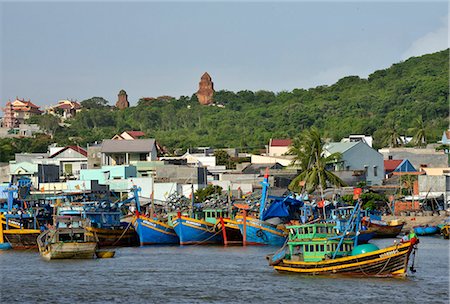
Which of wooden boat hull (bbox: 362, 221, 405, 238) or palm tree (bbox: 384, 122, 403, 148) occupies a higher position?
palm tree (bbox: 384, 122, 403, 148)

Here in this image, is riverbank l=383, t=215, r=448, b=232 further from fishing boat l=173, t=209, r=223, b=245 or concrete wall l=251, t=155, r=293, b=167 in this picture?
concrete wall l=251, t=155, r=293, b=167

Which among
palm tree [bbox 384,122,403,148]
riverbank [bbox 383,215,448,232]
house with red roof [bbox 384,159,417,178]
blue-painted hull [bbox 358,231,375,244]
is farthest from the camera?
palm tree [bbox 384,122,403,148]

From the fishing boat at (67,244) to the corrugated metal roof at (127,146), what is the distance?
33.7 metres

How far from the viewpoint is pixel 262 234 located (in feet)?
162

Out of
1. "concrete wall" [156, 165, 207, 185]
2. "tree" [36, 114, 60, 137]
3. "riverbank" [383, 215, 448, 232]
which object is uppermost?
"tree" [36, 114, 60, 137]

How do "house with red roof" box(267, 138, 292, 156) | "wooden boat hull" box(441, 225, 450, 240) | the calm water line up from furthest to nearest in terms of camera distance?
1. "house with red roof" box(267, 138, 292, 156)
2. "wooden boat hull" box(441, 225, 450, 240)
3. the calm water

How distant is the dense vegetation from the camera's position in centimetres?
11819

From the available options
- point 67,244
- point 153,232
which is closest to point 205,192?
point 153,232

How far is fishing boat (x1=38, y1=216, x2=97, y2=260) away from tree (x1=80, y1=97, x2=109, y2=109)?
128 metres

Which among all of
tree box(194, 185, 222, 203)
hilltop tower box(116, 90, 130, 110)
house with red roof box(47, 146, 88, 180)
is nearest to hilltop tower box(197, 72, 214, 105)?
hilltop tower box(116, 90, 130, 110)

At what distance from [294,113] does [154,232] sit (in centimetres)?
8505

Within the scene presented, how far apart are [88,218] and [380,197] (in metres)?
25.3

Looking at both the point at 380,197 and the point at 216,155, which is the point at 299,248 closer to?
the point at 380,197

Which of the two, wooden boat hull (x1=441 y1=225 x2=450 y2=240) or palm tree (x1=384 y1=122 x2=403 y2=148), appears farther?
palm tree (x1=384 y1=122 x2=403 y2=148)
